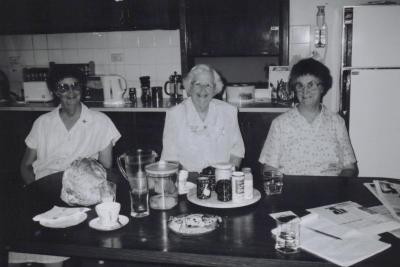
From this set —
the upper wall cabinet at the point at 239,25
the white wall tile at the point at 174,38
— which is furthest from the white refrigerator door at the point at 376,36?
the white wall tile at the point at 174,38

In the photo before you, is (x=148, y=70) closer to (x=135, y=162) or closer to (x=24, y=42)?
(x=24, y=42)

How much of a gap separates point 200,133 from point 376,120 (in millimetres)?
1858

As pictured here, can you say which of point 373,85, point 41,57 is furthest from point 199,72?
point 41,57

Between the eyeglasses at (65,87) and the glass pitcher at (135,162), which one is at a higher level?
the eyeglasses at (65,87)

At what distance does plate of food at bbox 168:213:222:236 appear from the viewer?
50.3 inches

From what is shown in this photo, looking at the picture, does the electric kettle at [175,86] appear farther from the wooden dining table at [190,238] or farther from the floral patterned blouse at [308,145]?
the wooden dining table at [190,238]

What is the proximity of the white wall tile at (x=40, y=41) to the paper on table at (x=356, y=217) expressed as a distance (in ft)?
12.5

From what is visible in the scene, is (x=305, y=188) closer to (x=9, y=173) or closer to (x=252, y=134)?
(x=252, y=134)

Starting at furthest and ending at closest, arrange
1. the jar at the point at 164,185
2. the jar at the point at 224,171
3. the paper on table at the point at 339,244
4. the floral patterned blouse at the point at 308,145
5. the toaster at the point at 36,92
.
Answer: the toaster at the point at 36,92 → the floral patterned blouse at the point at 308,145 → the jar at the point at 224,171 → the jar at the point at 164,185 → the paper on table at the point at 339,244

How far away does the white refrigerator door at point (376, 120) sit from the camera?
3334 mm

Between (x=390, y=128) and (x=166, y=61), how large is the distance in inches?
87.0

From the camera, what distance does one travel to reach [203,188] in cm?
154

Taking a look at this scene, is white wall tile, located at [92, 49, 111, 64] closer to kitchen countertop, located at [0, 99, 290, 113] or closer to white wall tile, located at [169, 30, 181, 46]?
kitchen countertop, located at [0, 99, 290, 113]

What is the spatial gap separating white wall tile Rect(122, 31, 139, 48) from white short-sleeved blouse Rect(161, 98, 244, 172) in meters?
2.06
